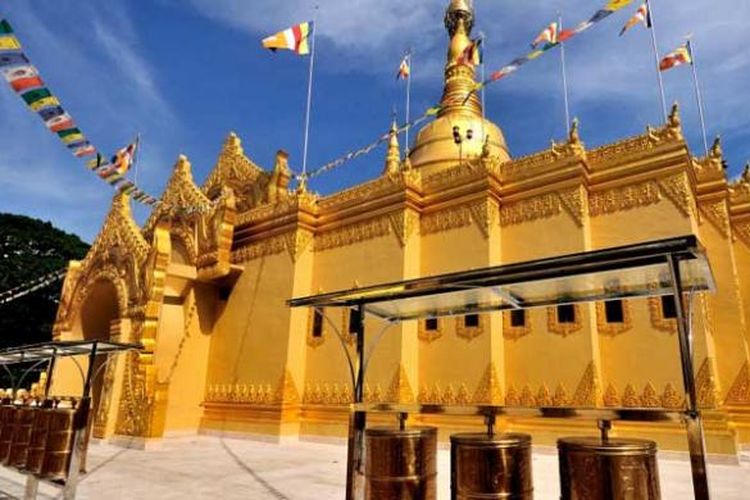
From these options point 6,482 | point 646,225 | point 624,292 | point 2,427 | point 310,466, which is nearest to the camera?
point 624,292

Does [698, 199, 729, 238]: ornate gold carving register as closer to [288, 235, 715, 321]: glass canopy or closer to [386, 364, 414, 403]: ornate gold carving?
[386, 364, 414, 403]: ornate gold carving

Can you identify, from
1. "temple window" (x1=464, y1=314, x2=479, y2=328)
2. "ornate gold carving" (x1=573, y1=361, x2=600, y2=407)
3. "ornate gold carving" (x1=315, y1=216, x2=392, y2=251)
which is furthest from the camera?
"ornate gold carving" (x1=315, y1=216, x2=392, y2=251)

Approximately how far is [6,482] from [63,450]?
2.64 m

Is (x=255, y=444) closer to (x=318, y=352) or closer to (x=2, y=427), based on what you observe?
(x=318, y=352)

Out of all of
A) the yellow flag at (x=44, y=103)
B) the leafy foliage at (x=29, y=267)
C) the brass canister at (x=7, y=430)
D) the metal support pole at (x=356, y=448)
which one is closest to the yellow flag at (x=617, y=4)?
the metal support pole at (x=356, y=448)

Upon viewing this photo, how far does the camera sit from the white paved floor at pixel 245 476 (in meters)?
6.20

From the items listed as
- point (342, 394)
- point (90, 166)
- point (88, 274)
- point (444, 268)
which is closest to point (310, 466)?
point (342, 394)

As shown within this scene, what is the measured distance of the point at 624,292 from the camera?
4270 mm

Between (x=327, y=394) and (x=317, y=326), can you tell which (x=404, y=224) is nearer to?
(x=317, y=326)

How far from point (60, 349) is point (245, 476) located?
9.58 feet

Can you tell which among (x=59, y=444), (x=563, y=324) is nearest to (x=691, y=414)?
(x=59, y=444)

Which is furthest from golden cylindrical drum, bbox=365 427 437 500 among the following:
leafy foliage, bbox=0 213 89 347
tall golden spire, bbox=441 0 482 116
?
leafy foliage, bbox=0 213 89 347

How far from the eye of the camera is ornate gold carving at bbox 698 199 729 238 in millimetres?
10664

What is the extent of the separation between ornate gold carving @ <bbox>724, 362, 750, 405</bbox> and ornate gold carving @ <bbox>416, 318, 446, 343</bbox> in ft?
17.3
